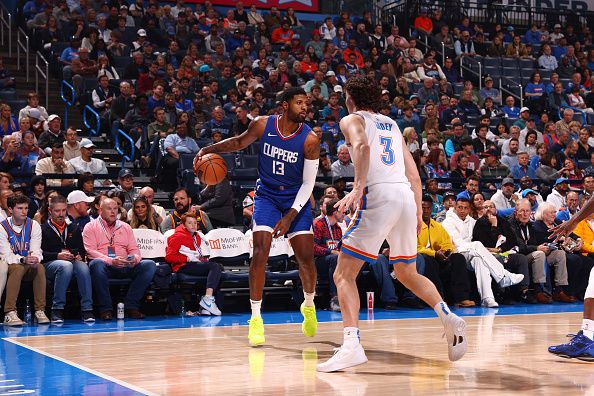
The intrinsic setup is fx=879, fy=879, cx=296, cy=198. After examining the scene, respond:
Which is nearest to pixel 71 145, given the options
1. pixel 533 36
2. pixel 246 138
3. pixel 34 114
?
pixel 34 114

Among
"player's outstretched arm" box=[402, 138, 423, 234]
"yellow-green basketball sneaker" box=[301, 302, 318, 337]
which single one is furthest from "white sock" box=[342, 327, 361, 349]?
"yellow-green basketball sneaker" box=[301, 302, 318, 337]

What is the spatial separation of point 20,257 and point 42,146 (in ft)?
13.4

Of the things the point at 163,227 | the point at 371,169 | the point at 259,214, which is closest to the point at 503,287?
the point at 163,227

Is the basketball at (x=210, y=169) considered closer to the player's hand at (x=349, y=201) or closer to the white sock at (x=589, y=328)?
the player's hand at (x=349, y=201)

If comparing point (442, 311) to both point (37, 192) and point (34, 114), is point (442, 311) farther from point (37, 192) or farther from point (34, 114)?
point (34, 114)

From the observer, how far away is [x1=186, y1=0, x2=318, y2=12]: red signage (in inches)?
817

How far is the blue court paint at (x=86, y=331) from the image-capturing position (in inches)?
215

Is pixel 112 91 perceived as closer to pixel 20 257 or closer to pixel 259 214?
pixel 20 257

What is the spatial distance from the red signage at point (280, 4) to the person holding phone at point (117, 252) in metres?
11.2

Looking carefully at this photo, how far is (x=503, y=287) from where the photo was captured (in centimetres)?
1205

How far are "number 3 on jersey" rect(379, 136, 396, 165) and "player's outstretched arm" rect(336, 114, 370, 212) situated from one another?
0.73 ft

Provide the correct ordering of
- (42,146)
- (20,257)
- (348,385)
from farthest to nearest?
(42,146) < (20,257) < (348,385)

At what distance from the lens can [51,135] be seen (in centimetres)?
1328

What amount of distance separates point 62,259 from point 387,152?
16.0 feet
